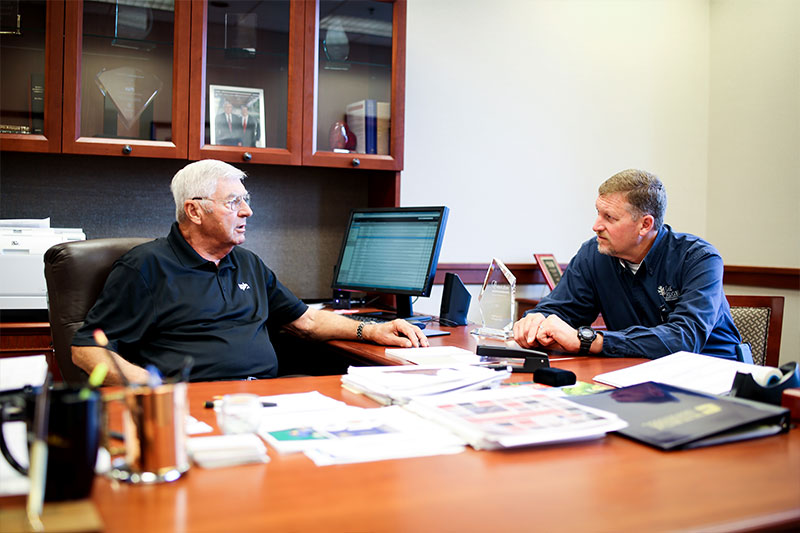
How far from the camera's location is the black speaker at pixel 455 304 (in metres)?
2.57

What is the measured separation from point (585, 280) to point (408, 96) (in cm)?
144

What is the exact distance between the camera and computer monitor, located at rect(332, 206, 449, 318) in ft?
8.52

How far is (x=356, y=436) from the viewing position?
44.3 inches

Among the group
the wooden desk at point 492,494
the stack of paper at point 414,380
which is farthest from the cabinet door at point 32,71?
the wooden desk at point 492,494

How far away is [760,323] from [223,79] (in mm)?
2213

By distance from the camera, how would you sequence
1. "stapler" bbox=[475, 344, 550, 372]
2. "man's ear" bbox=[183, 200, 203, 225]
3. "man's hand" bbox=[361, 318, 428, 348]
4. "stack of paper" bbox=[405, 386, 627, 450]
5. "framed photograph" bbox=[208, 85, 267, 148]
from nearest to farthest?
"stack of paper" bbox=[405, 386, 627, 450] < "stapler" bbox=[475, 344, 550, 372] < "man's hand" bbox=[361, 318, 428, 348] < "man's ear" bbox=[183, 200, 203, 225] < "framed photograph" bbox=[208, 85, 267, 148]

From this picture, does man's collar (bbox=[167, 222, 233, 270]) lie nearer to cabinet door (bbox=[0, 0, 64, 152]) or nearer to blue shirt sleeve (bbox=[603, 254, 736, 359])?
cabinet door (bbox=[0, 0, 64, 152])

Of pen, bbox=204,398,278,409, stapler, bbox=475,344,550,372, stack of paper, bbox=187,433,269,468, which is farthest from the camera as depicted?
stapler, bbox=475,344,550,372

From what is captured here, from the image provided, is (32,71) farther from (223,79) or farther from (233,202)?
(233,202)

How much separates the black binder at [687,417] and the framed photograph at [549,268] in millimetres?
2270

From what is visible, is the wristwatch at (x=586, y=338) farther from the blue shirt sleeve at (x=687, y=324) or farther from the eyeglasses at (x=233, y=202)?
the eyeglasses at (x=233, y=202)

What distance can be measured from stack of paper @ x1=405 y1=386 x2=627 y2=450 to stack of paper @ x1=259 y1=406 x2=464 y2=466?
3 cm

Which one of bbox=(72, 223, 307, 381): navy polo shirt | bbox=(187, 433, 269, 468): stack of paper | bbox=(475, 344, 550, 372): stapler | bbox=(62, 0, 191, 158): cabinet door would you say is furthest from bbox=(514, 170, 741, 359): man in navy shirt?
bbox=(62, 0, 191, 158): cabinet door

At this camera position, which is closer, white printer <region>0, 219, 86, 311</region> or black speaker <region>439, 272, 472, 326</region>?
white printer <region>0, 219, 86, 311</region>
